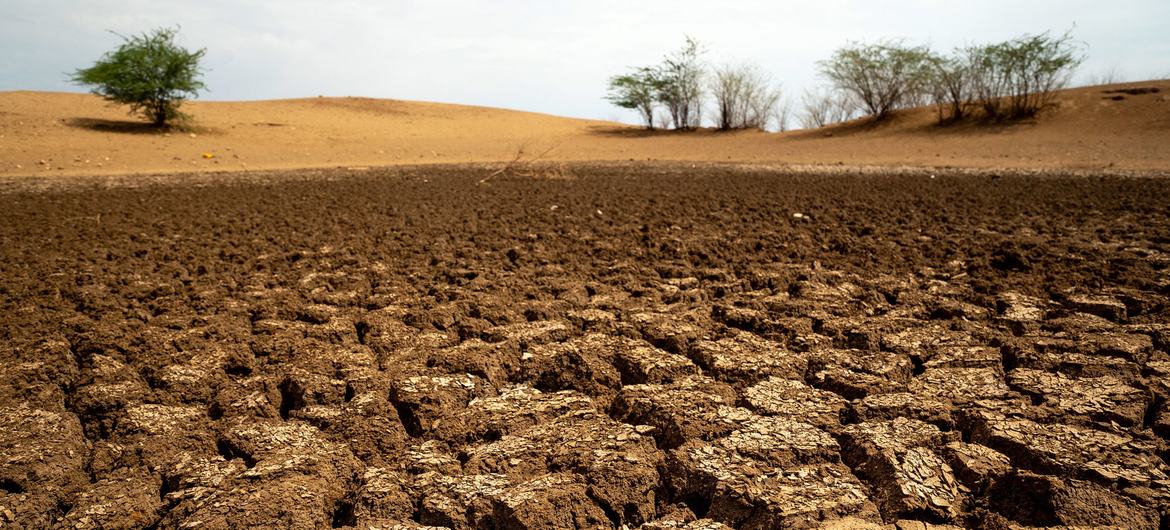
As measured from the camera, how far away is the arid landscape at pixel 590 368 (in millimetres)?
2447

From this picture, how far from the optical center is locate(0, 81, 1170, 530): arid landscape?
2.45 m

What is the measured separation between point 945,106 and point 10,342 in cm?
2729

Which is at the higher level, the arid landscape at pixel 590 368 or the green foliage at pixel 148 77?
the green foliage at pixel 148 77

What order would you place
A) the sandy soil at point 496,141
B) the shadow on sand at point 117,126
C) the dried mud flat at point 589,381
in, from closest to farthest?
the dried mud flat at point 589,381 → the sandy soil at point 496,141 → the shadow on sand at point 117,126

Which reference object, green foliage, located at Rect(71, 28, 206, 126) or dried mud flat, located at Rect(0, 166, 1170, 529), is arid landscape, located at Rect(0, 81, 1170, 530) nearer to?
dried mud flat, located at Rect(0, 166, 1170, 529)

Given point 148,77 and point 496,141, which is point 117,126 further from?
point 496,141

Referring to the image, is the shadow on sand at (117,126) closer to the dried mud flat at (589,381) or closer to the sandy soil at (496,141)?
the sandy soil at (496,141)

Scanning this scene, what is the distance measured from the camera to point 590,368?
3.51 m

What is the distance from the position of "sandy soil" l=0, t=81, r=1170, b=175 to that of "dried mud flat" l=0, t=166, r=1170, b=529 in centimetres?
1279

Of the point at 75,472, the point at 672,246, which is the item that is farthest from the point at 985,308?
the point at 75,472

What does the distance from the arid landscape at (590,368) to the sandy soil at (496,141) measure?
10.4 meters

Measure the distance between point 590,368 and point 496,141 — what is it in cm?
2636

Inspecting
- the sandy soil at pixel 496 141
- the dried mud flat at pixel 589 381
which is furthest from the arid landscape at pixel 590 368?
the sandy soil at pixel 496 141

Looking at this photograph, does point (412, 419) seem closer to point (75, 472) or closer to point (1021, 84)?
point (75, 472)
